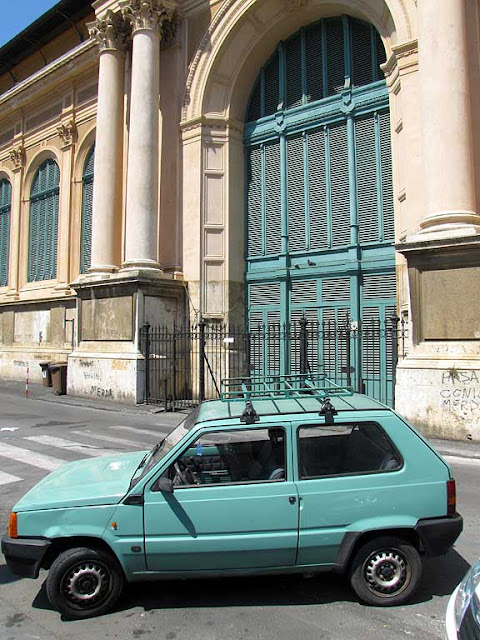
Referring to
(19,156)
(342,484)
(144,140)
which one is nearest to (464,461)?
(342,484)

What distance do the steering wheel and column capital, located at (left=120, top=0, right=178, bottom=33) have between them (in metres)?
17.5

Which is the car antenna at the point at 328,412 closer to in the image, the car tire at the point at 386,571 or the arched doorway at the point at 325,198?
the car tire at the point at 386,571

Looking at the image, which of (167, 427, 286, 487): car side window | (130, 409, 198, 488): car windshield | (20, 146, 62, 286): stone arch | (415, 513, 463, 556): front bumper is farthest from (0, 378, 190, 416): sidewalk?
(415, 513, 463, 556): front bumper

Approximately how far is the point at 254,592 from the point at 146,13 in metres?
18.4

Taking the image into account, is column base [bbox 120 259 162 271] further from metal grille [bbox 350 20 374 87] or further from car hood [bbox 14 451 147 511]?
car hood [bbox 14 451 147 511]

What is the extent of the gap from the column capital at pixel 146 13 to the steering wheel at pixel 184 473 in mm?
17456

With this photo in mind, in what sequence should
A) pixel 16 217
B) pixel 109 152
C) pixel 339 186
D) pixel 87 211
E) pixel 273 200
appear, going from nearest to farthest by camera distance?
pixel 339 186 → pixel 273 200 → pixel 109 152 → pixel 87 211 → pixel 16 217

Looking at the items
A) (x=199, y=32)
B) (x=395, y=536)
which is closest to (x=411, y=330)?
(x=395, y=536)

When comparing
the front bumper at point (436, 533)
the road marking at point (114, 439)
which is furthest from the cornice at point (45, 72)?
the front bumper at point (436, 533)

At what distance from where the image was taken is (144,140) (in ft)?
56.7

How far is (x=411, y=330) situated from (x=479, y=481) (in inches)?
176

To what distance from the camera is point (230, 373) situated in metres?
17.3

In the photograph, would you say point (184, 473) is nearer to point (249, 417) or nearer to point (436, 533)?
point (249, 417)

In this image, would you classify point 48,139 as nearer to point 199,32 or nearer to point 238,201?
point 199,32
